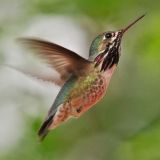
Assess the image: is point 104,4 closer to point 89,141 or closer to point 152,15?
point 152,15

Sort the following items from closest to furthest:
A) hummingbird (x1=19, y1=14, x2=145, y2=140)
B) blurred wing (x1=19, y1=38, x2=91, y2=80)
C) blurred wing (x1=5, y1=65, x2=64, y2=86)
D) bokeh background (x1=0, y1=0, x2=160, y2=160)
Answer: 1. blurred wing (x1=19, y1=38, x2=91, y2=80)
2. hummingbird (x1=19, y1=14, x2=145, y2=140)
3. blurred wing (x1=5, y1=65, x2=64, y2=86)
4. bokeh background (x1=0, y1=0, x2=160, y2=160)

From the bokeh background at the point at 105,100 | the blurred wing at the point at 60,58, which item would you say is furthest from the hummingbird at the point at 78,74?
the bokeh background at the point at 105,100

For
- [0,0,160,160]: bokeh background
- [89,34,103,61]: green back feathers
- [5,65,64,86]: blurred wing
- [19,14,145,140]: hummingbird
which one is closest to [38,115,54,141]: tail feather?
[19,14,145,140]: hummingbird

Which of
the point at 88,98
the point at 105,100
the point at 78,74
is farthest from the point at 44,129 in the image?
the point at 105,100

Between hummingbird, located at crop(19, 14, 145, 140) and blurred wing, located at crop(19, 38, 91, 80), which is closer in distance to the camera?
blurred wing, located at crop(19, 38, 91, 80)

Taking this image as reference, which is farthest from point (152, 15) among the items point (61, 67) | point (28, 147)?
point (61, 67)

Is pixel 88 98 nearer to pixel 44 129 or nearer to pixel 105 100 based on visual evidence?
pixel 44 129

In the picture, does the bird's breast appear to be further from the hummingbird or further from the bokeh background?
the bokeh background
